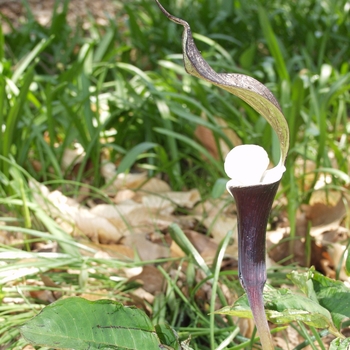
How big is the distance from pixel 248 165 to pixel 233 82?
0.39 feet

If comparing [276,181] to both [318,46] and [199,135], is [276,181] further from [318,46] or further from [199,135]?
[318,46]

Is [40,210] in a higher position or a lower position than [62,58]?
lower

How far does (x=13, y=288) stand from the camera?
125 centimetres

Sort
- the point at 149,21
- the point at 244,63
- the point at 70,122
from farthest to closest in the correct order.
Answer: the point at 149,21
the point at 244,63
the point at 70,122

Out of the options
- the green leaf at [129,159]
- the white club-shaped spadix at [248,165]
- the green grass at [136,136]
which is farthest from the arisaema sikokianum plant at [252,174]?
the green leaf at [129,159]

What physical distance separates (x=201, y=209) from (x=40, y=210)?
23.4 inches

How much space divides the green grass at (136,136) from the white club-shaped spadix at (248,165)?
0.45 m

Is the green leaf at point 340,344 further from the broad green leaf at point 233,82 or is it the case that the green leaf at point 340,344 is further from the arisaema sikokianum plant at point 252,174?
the broad green leaf at point 233,82

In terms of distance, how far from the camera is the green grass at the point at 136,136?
1309 mm

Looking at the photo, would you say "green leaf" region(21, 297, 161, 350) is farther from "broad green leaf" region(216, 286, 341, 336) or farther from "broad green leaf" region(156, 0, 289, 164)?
"broad green leaf" region(156, 0, 289, 164)

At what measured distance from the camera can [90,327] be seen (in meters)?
0.80

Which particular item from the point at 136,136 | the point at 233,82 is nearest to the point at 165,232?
the point at 136,136

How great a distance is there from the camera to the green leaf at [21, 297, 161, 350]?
0.76m

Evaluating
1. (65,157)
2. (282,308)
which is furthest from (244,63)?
(282,308)
